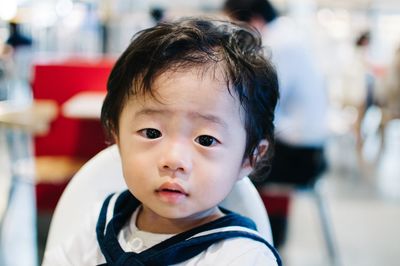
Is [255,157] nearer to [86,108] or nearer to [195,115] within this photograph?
[195,115]

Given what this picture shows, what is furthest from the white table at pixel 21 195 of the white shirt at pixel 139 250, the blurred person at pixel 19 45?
the blurred person at pixel 19 45

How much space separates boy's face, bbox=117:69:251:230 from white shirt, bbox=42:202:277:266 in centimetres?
7

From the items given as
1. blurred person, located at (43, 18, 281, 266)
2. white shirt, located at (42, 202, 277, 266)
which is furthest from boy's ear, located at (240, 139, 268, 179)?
white shirt, located at (42, 202, 277, 266)

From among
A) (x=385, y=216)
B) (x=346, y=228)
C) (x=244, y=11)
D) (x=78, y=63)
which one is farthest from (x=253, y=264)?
(x=385, y=216)

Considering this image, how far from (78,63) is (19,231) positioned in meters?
0.86

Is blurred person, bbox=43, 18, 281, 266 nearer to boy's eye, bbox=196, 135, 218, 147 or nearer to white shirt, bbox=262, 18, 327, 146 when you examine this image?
boy's eye, bbox=196, 135, 218, 147

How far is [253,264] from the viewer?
0.69m

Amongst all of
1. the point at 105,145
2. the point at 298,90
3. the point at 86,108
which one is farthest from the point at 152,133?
the point at 105,145

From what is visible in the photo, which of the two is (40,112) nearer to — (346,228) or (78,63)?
(78,63)

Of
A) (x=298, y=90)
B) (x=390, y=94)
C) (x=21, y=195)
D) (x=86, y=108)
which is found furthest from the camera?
(x=390, y=94)

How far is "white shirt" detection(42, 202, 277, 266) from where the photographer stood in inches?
27.4

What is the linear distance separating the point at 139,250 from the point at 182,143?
18 cm

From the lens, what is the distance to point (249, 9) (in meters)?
2.26

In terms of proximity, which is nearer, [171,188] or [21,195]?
[171,188]
